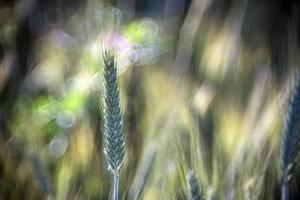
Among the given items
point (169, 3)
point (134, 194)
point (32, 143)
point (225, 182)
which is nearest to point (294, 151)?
point (225, 182)

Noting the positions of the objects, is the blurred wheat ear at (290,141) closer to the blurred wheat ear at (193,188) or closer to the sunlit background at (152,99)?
the sunlit background at (152,99)

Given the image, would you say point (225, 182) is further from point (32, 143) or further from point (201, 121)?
point (32, 143)

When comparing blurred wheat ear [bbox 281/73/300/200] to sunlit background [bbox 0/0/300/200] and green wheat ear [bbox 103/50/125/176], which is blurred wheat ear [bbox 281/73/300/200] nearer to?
sunlit background [bbox 0/0/300/200]

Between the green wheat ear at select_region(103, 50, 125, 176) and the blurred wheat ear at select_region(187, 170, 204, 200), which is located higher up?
the green wheat ear at select_region(103, 50, 125, 176)

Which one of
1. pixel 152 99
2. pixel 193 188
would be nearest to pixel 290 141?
pixel 193 188

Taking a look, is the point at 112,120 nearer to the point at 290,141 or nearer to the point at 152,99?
the point at 290,141

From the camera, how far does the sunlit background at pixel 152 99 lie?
3.88 feet

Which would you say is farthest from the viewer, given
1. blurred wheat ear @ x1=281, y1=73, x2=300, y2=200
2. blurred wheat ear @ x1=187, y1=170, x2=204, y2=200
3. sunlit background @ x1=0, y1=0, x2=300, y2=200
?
sunlit background @ x1=0, y1=0, x2=300, y2=200

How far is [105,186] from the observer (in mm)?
1259

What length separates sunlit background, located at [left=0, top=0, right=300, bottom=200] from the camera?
1183 millimetres

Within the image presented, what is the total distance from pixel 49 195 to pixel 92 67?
2.23ft

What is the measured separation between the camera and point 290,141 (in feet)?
3.43

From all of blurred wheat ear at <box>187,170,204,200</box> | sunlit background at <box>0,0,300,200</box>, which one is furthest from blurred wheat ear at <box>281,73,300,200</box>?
blurred wheat ear at <box>187,170,204,200</box>

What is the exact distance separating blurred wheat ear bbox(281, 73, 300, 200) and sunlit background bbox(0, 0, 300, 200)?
0.28 feet
